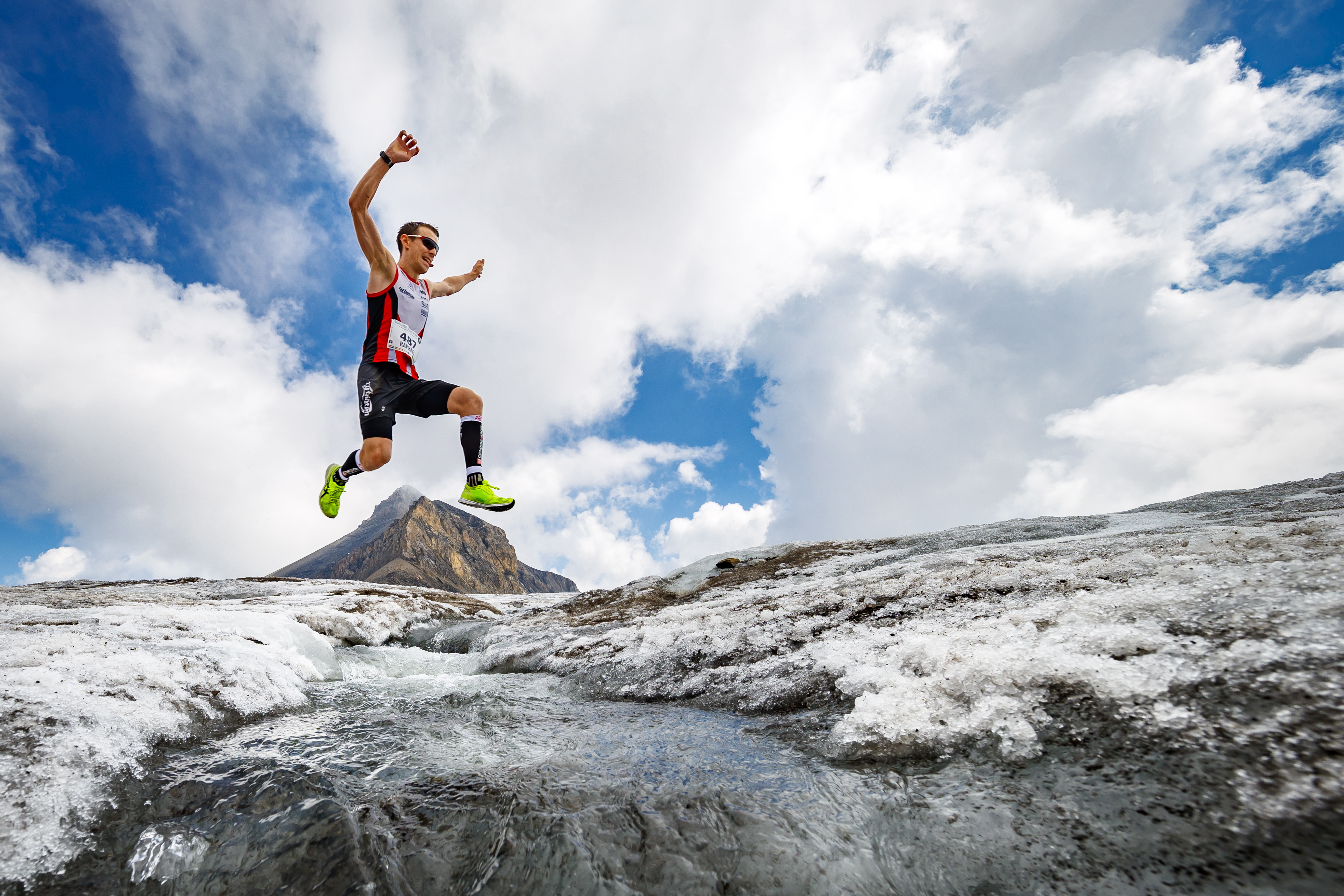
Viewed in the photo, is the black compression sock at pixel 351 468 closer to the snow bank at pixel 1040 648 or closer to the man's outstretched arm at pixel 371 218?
the man's outstretched arm at pixel 371 218

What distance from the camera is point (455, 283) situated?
14.2 meters

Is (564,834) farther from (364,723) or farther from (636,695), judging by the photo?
(636,695)

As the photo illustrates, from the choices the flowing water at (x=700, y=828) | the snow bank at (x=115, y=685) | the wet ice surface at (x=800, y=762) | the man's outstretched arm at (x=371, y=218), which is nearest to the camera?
the flowing water at (x=700, y=828)

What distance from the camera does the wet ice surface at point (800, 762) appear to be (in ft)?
9.28

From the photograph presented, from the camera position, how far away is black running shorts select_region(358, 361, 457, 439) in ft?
35.5

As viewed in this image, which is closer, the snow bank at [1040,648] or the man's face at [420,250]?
the snow bank at [1040,648]

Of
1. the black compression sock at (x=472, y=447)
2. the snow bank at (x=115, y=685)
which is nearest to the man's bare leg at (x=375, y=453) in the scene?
the black compression sock at (x=472, y=447)

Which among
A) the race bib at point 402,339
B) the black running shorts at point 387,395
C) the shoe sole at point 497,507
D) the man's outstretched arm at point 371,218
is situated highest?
the man's outstretched arm at point 371,218

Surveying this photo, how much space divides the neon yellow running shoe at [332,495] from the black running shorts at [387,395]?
7.21 ft

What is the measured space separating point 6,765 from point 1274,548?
12.0 meters

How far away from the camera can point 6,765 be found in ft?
11.8

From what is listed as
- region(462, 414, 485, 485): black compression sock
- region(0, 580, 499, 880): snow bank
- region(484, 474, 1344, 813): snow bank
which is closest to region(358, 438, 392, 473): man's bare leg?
region(462, 414, 485, 485): black compression sock

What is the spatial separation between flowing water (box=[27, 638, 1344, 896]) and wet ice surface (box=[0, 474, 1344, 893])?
0.06 ft

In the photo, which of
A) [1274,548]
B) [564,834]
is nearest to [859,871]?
[564,834]
